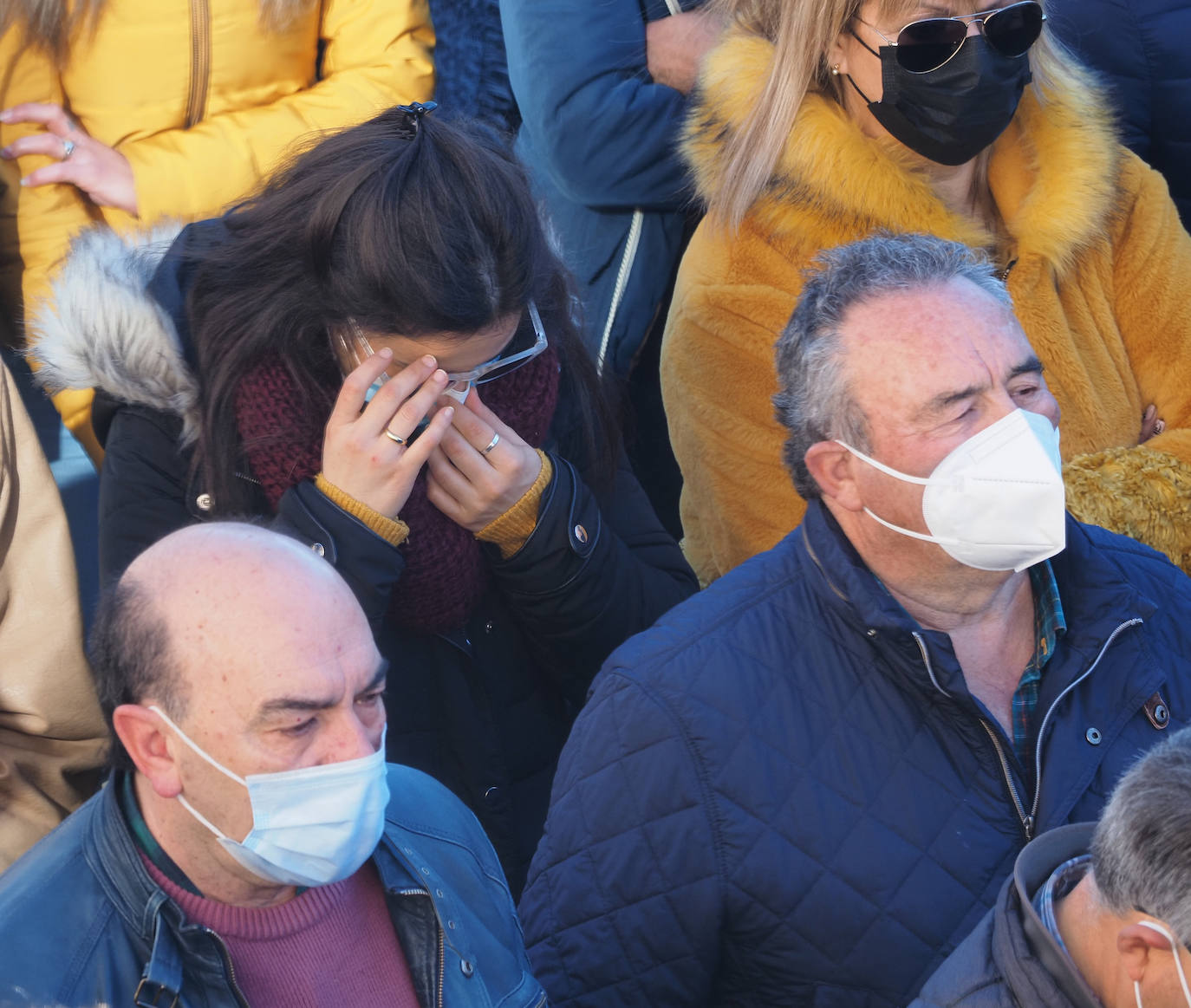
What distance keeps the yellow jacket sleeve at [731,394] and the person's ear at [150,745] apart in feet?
5.56

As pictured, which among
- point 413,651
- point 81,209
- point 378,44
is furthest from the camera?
point 378,44

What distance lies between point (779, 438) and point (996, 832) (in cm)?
117

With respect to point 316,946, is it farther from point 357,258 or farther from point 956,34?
point 956,34

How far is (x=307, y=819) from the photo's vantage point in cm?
201

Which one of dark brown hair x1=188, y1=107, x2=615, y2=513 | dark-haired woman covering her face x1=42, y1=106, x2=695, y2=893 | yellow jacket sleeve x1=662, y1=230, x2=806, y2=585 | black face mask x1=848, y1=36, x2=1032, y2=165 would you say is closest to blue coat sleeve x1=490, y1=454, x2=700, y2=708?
dark-haired woman covering her face x1=42, y1=106, x2=695, y2=893

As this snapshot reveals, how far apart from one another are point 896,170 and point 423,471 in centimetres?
134

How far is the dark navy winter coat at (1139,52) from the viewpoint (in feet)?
12.7

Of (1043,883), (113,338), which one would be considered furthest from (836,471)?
(113,338)

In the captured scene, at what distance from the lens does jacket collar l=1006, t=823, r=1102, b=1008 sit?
181cm

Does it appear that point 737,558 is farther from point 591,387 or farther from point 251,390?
point 251,390

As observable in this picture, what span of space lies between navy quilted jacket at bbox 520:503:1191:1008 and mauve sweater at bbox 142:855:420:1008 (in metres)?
0.36

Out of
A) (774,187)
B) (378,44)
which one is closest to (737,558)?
(774,187)

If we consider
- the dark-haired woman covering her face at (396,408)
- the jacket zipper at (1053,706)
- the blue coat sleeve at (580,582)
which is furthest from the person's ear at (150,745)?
the jacket zipper at (1053,706)

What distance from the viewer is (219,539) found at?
6.81 ft
